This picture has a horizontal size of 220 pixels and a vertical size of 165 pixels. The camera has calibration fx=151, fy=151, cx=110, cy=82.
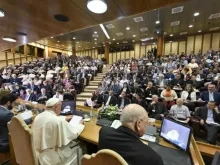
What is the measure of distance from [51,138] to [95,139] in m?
0.45

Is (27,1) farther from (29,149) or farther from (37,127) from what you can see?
(29,149)

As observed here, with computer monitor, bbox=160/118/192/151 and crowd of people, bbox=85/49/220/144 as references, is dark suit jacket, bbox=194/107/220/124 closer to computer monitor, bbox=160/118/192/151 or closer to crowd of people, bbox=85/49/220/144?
crowd of people, bbox=85/49/220/144

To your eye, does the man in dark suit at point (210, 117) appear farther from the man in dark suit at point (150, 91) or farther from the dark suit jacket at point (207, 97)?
the man in dark suit at point (150, 91)

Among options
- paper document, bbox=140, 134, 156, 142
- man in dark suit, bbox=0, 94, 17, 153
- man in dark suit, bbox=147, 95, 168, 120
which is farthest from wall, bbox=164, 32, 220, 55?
man in dark suit, bbox=0, 94, 17, 153

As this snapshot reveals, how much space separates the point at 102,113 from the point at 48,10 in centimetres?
190

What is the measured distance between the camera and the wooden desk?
1.23 m

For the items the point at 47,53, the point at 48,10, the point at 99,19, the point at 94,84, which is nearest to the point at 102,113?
the point at 99,19

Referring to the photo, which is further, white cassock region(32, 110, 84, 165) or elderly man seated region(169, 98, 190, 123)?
elderly man seated region(169, 98, 190, 123)

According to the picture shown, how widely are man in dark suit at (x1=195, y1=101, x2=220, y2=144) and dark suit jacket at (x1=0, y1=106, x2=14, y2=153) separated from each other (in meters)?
3.45

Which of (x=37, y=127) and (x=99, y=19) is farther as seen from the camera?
(x=99, y=19)

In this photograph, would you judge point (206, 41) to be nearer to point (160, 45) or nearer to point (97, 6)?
point (160, 45)

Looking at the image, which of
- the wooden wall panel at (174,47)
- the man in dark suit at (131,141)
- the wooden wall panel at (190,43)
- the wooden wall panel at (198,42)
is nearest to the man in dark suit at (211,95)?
the man in dark suit at (131,141)

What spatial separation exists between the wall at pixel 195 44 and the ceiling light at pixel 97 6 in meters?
12.9

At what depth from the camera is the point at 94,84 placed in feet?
28.6
